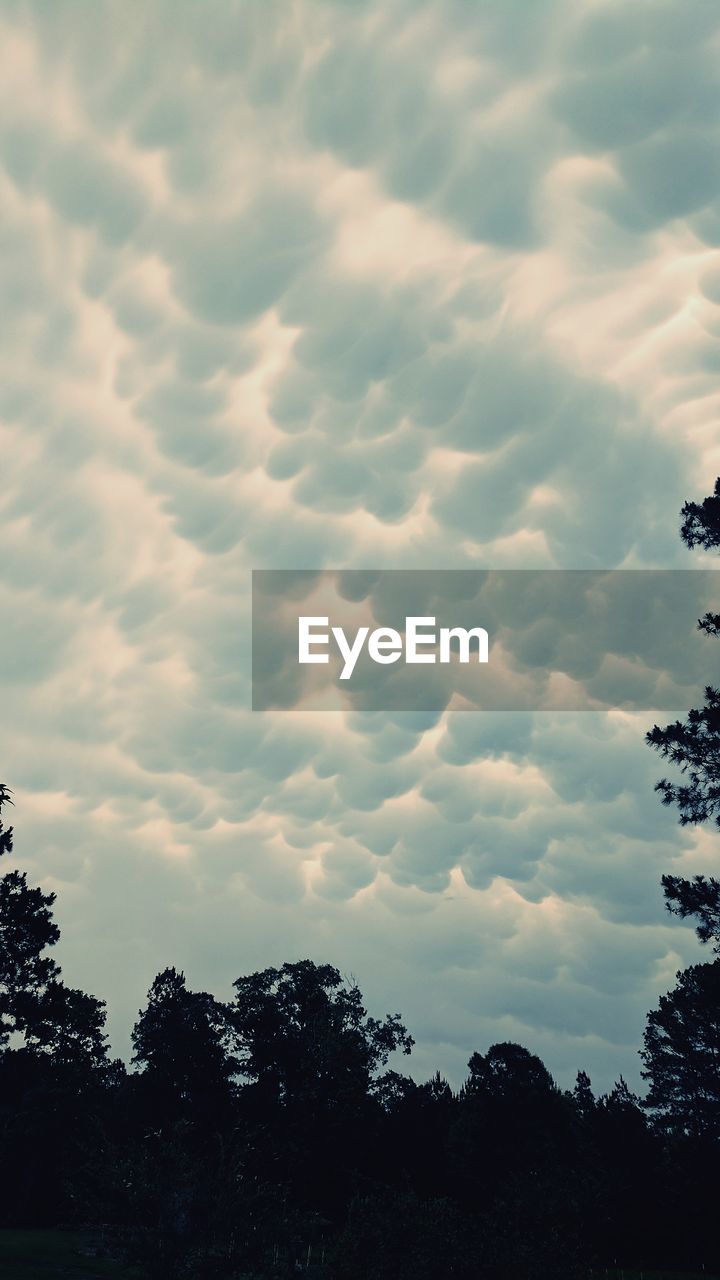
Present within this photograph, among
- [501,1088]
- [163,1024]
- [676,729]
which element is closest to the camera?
[676,729]

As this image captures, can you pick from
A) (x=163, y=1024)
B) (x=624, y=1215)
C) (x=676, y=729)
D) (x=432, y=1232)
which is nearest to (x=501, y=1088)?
(x=163, y=1024)

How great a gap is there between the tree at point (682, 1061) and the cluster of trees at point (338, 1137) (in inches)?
7.4

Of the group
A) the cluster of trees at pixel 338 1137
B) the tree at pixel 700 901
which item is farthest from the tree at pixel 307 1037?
the tree at pixel 700 901

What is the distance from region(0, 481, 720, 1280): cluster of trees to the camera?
23.9 metres

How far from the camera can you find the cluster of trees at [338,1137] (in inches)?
942

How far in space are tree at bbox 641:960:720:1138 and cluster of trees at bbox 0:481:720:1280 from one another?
19cm

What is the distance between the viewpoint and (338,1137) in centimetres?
7862

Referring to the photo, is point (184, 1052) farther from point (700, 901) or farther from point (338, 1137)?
point (700, 901)

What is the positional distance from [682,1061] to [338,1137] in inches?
1068

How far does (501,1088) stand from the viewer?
92.8 m

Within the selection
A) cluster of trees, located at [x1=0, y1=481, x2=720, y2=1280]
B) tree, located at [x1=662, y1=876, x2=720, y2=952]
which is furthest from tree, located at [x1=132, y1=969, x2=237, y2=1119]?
tree, located at [x1=662, y1=876, x2=720, y2=952]

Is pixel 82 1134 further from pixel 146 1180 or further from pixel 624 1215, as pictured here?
pixel 146 1180

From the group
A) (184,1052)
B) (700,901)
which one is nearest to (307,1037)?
(184,1052)

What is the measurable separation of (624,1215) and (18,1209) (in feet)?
138
